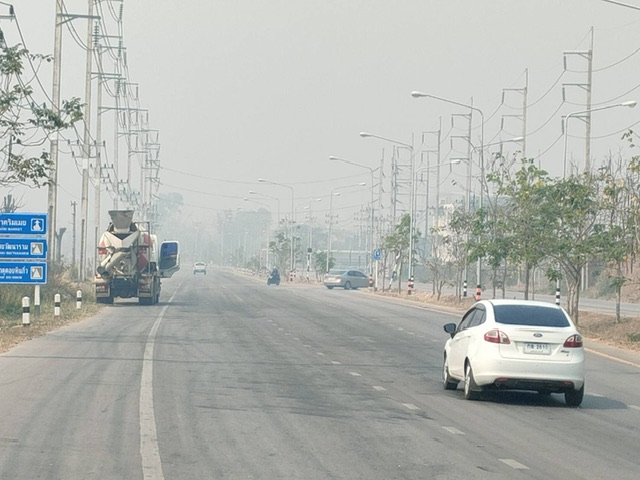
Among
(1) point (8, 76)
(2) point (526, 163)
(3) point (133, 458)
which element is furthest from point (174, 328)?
(3) point (133, 458)

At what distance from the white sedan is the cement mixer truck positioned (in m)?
33.2

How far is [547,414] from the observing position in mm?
16094

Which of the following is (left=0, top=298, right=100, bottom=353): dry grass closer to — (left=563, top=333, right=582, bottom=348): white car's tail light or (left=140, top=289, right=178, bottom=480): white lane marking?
(left=140, top=289, right=178, bottom=480): white lane marking

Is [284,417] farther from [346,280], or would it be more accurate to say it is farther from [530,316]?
[346,280]

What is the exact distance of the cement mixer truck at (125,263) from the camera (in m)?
48.8

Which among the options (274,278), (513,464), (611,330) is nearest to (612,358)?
(611,330)

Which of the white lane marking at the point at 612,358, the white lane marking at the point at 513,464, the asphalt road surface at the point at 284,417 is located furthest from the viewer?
the white lane marking at the point at 612,358

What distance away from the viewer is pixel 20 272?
31.6 metres

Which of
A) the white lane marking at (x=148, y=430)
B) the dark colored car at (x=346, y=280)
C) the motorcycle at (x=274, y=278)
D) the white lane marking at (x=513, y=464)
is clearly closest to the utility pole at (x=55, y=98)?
the white lane marking at (x=148, y=430)

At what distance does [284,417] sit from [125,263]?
3529 cm

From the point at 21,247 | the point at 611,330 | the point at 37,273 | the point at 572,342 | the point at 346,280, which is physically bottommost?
the point at 611,330

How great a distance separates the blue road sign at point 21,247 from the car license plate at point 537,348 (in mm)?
18304

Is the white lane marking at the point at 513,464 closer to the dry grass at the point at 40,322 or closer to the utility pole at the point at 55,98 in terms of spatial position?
the dry grass at the point at 40,322

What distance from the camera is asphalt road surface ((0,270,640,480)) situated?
11.1m
